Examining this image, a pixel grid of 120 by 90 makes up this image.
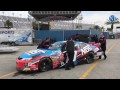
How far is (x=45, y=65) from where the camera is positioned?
37.1 feet

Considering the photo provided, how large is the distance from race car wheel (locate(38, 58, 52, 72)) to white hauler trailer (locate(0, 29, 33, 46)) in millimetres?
21088

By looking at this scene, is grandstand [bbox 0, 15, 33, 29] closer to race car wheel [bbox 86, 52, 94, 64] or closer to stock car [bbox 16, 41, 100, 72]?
race car wheel [bbox 86, 52, 94, 64]

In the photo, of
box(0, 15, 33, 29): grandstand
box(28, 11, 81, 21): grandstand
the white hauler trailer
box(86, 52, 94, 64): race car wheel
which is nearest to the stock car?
box(86, 52, 94, 64): race car wheel

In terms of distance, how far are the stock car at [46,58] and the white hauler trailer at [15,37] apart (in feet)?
64.0

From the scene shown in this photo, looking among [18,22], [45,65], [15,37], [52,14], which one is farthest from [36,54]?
[18,22]

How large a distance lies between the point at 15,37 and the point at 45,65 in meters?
21.4

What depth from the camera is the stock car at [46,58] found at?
10.8 metres

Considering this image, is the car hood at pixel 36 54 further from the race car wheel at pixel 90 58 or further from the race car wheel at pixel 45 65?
the race car wheel at pixel 90 58

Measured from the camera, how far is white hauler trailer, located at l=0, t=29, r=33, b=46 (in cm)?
3191

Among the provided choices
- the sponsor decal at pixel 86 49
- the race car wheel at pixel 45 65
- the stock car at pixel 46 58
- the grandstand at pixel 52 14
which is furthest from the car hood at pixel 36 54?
the grandstand at pixel 52 14

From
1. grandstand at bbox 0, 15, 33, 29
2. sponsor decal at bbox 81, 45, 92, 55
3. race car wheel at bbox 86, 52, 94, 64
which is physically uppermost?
grandstand at bbox 0, 15, 33, 29

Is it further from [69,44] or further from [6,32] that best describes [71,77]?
[6,32]

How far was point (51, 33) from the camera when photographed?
34.6 metres
